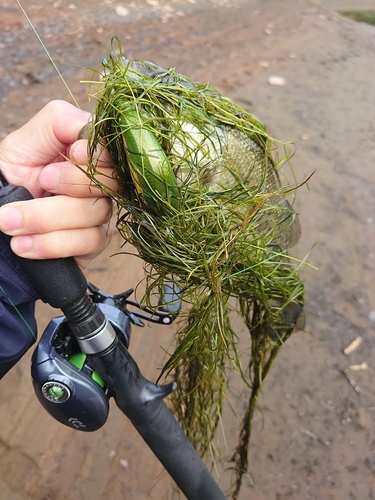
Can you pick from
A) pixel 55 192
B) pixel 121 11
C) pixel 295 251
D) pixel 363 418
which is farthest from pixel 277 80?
pixel 55 192

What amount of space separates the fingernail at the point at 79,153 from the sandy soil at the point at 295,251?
0.78 m

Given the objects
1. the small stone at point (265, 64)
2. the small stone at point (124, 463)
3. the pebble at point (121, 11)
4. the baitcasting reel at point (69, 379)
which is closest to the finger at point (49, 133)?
the baitcasting reel at point (69, 379)

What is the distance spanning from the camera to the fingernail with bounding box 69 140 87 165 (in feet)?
2.72

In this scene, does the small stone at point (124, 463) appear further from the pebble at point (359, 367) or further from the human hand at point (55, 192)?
the pebble at point (359, 367)

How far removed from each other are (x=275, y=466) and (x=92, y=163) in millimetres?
1786

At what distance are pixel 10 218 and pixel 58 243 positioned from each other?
0.11m

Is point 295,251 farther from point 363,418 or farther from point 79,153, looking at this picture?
point 79,153

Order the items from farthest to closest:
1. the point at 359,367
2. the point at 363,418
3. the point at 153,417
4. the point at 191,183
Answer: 1. the point at 359,367
2. the point at 363,418
3. the point at 153,417
4. the point at 191,183

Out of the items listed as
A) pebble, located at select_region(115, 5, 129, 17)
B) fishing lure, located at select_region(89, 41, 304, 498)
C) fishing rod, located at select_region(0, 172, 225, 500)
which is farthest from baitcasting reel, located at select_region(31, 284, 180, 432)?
pebble, located at select_region(115, 5, 129, 17)

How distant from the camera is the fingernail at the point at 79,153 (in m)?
0.83

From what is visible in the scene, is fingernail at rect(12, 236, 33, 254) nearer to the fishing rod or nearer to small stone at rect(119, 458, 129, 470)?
the fishing rod

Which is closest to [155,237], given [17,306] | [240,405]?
[17,306]

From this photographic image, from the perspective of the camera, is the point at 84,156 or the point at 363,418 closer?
the point at 84,156

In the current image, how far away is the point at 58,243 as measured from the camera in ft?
2.90
